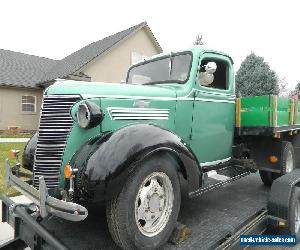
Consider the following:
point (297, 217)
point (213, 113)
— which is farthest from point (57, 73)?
point (297, 217)

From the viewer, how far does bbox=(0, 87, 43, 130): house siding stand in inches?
729

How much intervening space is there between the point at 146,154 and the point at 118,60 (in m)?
17.4

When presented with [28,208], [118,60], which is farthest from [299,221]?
[118,60]

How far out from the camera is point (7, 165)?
10.4 feet

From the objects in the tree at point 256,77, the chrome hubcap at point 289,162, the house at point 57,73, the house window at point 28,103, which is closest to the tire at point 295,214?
the chrome hubcap at point 289,162

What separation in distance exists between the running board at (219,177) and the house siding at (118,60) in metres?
14.7

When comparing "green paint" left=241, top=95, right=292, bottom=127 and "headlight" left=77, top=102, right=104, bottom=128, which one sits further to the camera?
"green paint" left=241, top=95, right=292, bottom=127

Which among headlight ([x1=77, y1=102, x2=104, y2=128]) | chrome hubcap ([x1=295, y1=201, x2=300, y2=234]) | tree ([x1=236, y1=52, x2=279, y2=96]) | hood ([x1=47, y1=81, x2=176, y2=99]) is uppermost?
tree ([x1=236, y1=52, x2=279, y2=96])

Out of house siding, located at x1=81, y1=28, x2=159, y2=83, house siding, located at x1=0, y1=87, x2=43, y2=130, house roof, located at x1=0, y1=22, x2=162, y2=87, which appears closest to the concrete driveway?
house roof, located at x1=0, y1=22, x2=162, y2=87

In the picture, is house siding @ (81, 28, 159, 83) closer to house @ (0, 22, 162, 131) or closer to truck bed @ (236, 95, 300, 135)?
house @ (0, 22, 162, 131)

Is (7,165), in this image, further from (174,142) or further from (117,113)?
(174,142)

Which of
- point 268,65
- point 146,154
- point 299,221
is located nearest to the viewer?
point 146,154

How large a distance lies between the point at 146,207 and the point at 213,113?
1.87 m

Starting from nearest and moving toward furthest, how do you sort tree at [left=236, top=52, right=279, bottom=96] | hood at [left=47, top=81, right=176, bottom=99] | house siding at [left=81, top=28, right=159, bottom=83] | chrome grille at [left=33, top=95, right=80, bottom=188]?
1. chrome grille at [left=33, top=95, right=80, bottom=188]
2. hood at [left=47, top=81, right=176, bottom=99]
3. tree at [left=236, top=52, right=279, bottom=96]
4. house siding at [left=81, top=28, right=159, bottom=83]
